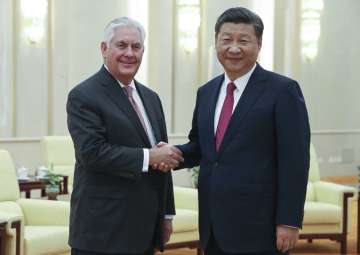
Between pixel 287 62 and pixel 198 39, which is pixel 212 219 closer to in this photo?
pixel 198 39

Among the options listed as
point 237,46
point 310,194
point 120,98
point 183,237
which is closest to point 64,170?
point 183,237

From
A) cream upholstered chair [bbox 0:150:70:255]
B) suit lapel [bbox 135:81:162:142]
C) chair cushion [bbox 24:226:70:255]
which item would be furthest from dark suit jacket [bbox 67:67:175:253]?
chair cushion [bbox 24:226:70:255]

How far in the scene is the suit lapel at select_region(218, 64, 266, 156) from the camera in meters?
2.70

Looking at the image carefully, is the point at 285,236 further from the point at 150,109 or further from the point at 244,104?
the point at 150,109

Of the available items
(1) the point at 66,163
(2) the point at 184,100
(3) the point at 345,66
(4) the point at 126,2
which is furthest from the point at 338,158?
(1) the point at 66,163

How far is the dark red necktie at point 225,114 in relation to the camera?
277 centimetres

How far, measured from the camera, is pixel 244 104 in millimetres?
2725

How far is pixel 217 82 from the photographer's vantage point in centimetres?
295

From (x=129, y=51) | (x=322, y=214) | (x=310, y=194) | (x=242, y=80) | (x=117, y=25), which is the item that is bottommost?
(x=322, y=214)

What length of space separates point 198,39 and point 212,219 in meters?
7.78

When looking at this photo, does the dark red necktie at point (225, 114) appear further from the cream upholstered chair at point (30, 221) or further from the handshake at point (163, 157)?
the cream upholstered chair at point (30, 221)

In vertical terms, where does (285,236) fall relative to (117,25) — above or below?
below

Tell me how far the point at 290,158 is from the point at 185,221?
293 cm

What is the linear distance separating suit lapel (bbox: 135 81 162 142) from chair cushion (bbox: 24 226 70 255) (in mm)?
1907
